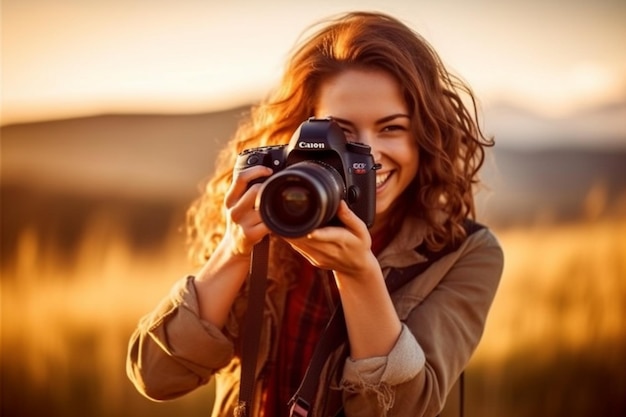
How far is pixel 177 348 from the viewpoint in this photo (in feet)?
4.77

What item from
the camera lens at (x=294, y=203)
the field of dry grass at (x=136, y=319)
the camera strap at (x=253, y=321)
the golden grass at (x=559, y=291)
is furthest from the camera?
the golden grass at (x=559, y=291)

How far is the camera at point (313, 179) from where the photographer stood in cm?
119

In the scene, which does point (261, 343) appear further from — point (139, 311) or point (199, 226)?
point (139, 311)

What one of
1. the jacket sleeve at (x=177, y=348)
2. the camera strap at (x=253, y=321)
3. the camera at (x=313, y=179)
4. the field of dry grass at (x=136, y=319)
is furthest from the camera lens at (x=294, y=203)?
the field of dry grass at (x=136, y=319)

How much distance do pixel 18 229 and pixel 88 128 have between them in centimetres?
79

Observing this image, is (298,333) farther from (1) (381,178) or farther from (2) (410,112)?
(2) (410,112)

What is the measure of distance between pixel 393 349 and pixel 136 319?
1.31m

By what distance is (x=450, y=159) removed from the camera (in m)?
1.64

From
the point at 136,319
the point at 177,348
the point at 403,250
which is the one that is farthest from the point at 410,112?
the point at 136,319

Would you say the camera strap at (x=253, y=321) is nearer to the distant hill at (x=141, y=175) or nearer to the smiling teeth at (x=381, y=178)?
the smiling teeth at (x=381, y=178)

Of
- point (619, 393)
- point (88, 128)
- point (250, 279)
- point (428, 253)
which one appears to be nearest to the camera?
point (250, 279)

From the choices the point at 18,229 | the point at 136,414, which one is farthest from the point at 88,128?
the point at 136,414

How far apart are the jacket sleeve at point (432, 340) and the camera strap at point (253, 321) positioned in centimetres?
16

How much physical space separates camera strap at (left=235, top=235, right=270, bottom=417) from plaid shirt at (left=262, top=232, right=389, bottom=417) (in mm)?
101
